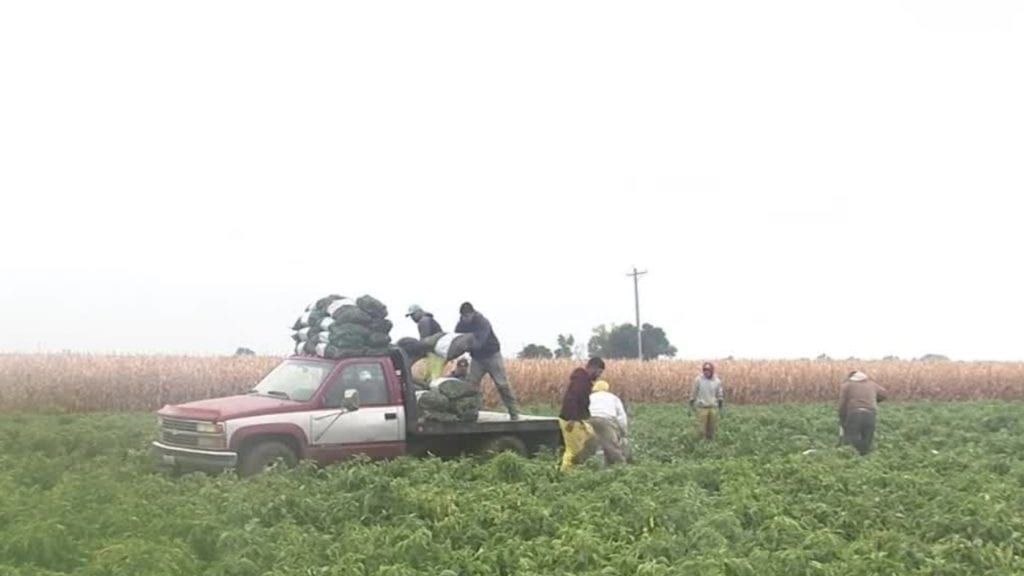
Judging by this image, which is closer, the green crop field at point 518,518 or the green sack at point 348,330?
the green crop field at point 518,518

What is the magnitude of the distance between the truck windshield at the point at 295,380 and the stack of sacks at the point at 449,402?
55.1 inches

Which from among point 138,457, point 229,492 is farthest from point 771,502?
point 138,457

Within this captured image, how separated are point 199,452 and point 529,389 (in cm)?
2303

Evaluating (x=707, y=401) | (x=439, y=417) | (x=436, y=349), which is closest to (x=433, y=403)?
(x=439, y=417)

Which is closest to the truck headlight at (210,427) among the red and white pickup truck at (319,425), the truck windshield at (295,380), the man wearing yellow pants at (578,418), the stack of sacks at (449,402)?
the red and white pickup truck at (319,425)

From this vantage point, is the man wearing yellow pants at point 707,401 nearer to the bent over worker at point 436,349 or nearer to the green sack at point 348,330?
the bent over worker at point 436,349

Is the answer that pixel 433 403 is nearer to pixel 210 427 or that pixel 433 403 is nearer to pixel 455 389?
pixel 455 389

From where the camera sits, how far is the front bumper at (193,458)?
538 inches

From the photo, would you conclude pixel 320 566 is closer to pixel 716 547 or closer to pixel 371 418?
pixel 716 547

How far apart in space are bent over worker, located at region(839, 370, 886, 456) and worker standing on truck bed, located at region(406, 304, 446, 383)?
20.5 ft

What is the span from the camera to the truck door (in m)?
14.3

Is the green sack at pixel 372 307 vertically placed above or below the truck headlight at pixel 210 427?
above

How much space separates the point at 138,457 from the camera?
15000 millimetres

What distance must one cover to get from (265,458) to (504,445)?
329 centimetres
